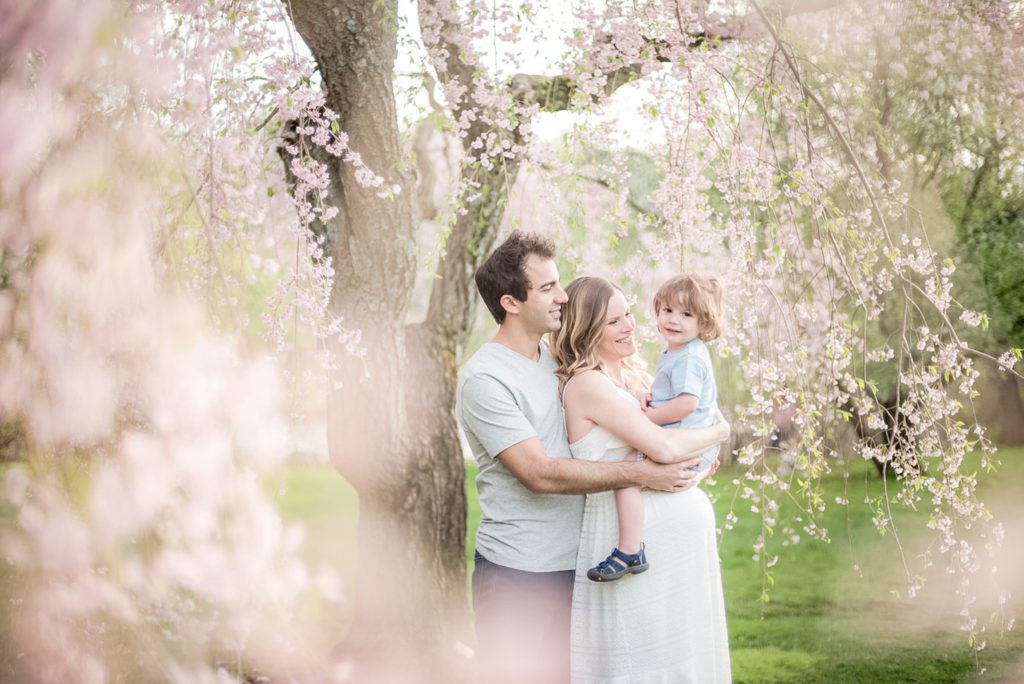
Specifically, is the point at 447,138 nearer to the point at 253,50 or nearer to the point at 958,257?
the point at 253,50

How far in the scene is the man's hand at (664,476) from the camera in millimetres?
2406

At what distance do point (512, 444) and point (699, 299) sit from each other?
0.79 metres

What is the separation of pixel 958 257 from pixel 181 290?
689cm

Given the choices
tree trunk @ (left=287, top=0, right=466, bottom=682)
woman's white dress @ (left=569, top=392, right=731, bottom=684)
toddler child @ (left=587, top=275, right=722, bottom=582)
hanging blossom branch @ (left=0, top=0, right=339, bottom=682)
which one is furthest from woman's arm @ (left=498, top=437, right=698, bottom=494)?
tree trunk @ (left=287, top=0, right=466, bottom=682)

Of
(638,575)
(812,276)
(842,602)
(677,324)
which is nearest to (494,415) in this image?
(638,575)

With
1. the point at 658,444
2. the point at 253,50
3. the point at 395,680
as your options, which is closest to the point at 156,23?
the point at 253,50

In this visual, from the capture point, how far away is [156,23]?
291 centimetres

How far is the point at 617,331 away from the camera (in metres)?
2.62

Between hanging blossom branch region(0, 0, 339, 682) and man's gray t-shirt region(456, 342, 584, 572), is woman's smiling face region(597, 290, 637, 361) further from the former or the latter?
hanging blossom branch region(0, 0, 339, 682)

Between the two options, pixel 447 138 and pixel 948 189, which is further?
pixel 948 189

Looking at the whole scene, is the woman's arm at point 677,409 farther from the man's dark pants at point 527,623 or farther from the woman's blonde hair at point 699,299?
the man's dark pants at point 527,623

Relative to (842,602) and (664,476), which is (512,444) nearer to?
(664,476)

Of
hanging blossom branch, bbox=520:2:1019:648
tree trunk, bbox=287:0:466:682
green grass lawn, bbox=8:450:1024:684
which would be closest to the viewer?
hanging blossom branch, bbox=520:2:1019:648

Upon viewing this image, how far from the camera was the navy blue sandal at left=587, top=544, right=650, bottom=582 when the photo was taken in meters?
2.35
